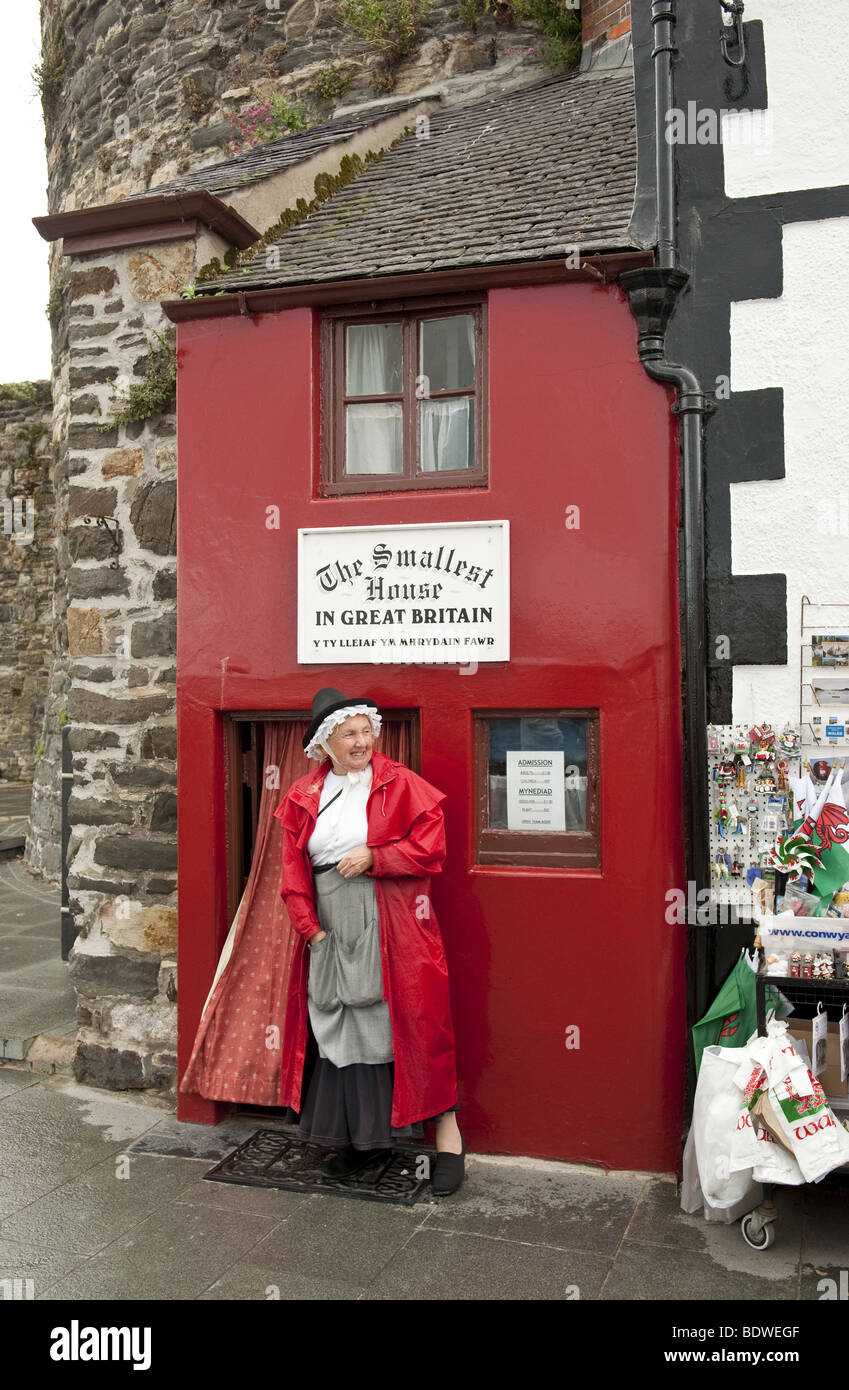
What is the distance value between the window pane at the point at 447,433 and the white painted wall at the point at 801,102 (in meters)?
1.55

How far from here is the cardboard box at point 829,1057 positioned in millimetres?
4539

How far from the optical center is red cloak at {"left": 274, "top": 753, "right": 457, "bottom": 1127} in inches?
204

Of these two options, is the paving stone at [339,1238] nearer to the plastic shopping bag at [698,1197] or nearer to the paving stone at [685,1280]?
the paving stone at [685,1280]

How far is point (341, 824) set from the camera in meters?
5.27

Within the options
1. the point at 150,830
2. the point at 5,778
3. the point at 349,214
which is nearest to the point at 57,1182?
the point at 150,830

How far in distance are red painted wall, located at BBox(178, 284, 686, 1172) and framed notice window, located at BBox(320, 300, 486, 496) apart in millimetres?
115

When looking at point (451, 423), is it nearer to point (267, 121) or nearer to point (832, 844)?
point (832, 844)

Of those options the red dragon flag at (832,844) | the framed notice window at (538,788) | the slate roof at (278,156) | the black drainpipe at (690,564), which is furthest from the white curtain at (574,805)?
the slate roof at (278,156)

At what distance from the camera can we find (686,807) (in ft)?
17.1

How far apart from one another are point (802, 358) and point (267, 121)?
Result: 7.01 m

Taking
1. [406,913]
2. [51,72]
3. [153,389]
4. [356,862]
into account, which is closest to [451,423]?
[153,389]

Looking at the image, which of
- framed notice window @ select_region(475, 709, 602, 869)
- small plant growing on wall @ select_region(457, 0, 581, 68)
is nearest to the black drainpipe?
framed notice window @ select_region(475, 709, 602, 869)

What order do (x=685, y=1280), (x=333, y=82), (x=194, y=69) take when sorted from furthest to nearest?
(x=194, y=69), (x=333, y=82), (x=685, y=1280)

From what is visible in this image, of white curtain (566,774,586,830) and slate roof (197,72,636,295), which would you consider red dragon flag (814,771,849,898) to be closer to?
white curtain (566,774,586,830)
